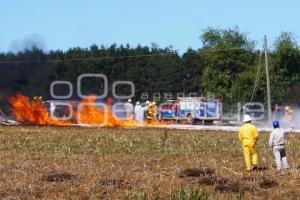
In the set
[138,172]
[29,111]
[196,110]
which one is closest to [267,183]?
[138,172]

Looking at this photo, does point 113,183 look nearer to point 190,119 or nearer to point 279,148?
point 279,148

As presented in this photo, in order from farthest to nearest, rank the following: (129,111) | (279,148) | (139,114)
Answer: (129,111) → (139,114) → (279,148)

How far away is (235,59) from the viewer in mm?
63844

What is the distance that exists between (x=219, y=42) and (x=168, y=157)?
45475mm

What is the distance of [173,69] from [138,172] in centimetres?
7595

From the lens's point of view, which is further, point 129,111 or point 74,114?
point 74,114

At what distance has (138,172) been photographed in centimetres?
1588

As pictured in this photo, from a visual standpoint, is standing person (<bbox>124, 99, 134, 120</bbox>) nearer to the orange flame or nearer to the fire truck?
the orange flame

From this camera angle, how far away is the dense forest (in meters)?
40.6

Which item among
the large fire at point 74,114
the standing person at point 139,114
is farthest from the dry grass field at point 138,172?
the standing person at point 139,114

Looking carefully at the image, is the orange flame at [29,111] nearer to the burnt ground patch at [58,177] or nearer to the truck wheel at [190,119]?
the truck wheel at [190,119]

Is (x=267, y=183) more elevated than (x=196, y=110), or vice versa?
(x=196, y=110)

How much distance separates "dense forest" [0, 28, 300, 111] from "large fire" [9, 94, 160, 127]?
2.28 feet

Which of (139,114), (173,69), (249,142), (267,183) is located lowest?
(267,183)
